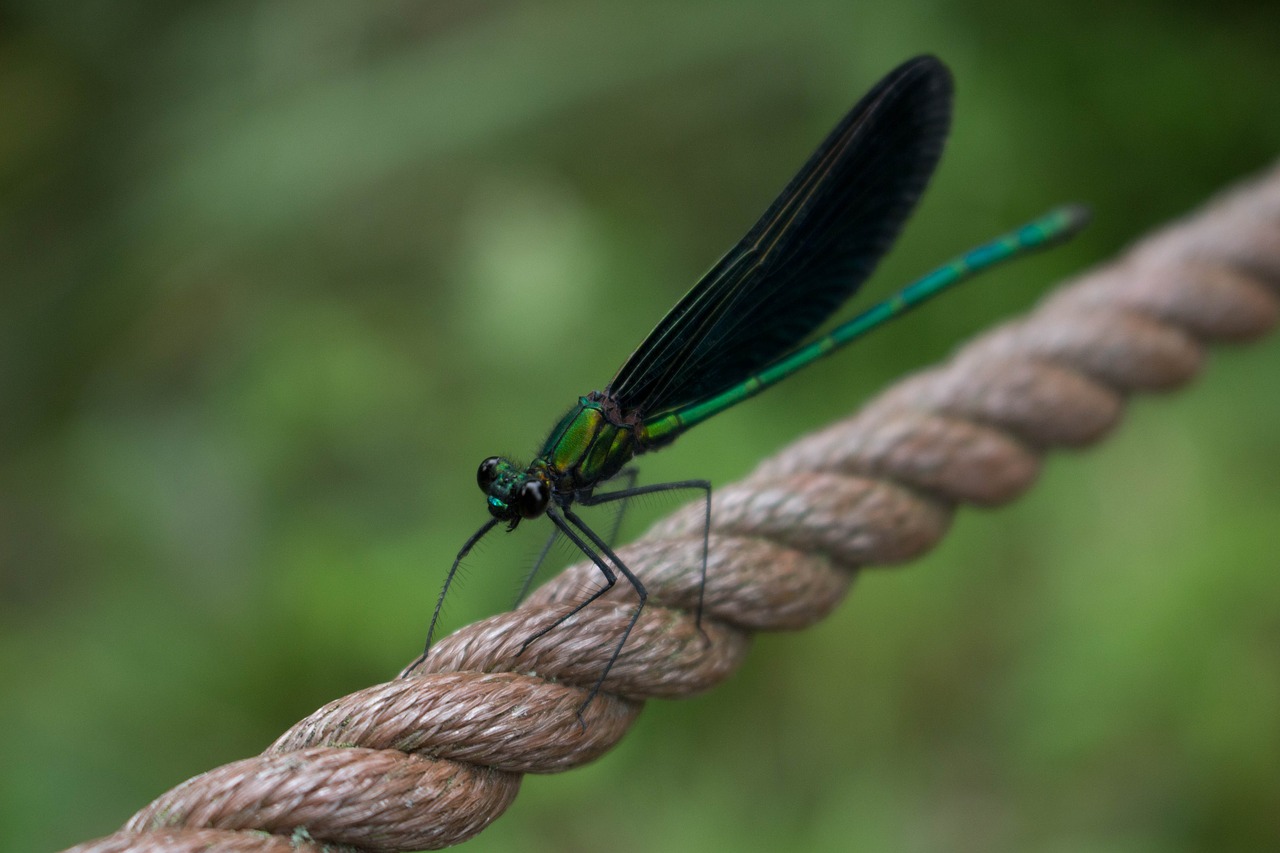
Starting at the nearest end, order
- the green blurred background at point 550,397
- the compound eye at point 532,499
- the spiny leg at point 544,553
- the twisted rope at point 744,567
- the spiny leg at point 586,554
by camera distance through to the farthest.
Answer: the twisted rope at point 744,567 < the spiny leg at point 586,554 < the compound eye at point 532,499 < the spiny leg at point 544,553 < the green blurred background at point 550,397

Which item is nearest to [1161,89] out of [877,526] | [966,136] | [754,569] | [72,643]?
[966,136]

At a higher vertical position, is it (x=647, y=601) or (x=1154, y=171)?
(x=1154, y=171)

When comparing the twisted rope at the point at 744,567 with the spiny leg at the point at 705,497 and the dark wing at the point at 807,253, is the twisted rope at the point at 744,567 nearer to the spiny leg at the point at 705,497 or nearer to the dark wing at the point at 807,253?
the spiny leg at the point at 705,497

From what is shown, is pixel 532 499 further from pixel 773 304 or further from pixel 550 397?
pixel 550 397

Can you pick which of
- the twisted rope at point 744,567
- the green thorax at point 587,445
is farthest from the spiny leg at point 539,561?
the twisted rope at point 744,567

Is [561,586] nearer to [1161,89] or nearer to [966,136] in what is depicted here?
[966,136]

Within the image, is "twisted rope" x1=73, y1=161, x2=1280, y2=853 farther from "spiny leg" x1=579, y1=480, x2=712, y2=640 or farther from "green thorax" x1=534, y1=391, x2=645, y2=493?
"green thorax" x1=534, y1=391, x2=645, y2=493
